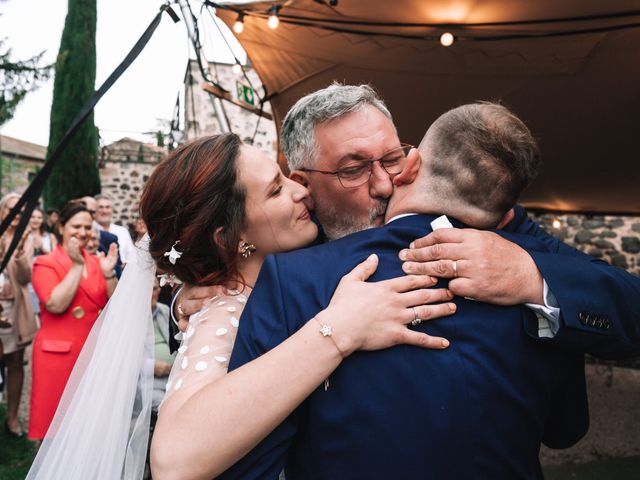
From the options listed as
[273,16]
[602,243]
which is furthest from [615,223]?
[273,16]

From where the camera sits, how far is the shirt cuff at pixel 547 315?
45.9 inches

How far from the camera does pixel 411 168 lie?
48.9 inches

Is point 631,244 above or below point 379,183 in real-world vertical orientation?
below

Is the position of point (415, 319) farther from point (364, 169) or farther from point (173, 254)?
point (173, 254)

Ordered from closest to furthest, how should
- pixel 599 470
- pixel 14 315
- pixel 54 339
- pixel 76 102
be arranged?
pixel 54 339 < pixel 599 470 < pixel 14 315 < pixel 76 102

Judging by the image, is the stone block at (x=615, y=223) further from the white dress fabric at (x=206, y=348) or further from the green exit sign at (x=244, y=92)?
the white dress fabric at (x=206, y=348)

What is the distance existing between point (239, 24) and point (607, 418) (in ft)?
17.7

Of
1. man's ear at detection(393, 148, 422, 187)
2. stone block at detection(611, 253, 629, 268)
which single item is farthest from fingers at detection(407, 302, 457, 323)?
stone block at detection(611, 253, 629, 268)

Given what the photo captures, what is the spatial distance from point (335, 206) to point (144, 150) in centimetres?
1591

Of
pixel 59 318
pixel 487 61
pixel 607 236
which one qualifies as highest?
pixel 487 61


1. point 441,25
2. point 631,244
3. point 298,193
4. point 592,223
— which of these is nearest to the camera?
point 298,193

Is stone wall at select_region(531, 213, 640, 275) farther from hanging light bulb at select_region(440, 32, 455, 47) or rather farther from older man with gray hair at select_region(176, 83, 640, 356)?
older man with gray hair at select_region(176, 83, 640, 356)

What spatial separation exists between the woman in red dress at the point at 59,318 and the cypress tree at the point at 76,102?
10.2 m

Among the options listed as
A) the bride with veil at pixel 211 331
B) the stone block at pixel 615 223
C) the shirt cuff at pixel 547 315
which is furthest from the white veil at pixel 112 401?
the stone block at pixel 615 223
